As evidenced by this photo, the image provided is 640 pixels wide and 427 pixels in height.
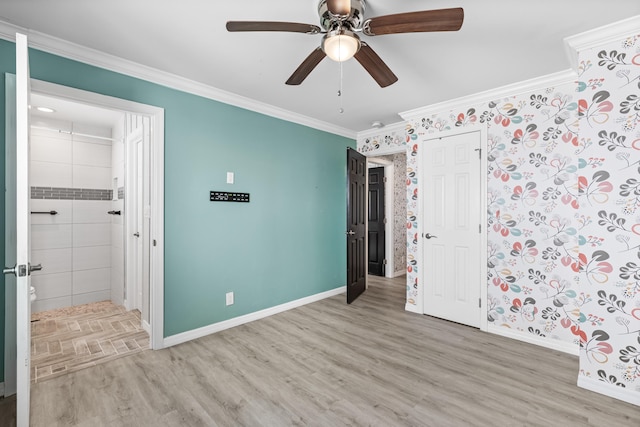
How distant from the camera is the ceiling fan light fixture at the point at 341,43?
1.59 meters

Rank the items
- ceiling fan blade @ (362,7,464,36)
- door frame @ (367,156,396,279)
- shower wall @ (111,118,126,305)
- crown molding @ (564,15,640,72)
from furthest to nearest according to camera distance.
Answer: door frame @ (367,156,396,279) < shower wall @ (111,118,126,305) < crown molding @ (564,15,640,72) < ceiling fan blade @ (362,7,464,36)

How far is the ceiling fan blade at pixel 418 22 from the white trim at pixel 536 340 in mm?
2858

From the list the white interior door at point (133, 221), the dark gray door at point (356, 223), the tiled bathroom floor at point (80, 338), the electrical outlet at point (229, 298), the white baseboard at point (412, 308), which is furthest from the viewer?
the dark gray door at point (356, 223)

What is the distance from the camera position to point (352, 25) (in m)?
1.70

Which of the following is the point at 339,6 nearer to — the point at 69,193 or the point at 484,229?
the point at 484,229

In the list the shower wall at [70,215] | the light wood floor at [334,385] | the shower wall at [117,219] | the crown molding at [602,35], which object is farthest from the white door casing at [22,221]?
the crown molding at [602,35]

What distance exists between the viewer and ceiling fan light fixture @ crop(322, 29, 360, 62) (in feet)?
5.23

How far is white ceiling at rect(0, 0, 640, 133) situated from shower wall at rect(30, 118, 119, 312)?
7.70 ft

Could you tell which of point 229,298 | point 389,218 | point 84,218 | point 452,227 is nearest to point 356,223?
point 452,227

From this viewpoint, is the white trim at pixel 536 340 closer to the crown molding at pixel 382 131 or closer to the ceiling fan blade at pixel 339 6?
the crown molding at pixel 382 131

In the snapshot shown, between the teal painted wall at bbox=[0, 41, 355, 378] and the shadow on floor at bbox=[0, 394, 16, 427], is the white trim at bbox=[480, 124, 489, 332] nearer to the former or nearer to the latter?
the teal painted wall at bbox=[0, 41, 355, 378]

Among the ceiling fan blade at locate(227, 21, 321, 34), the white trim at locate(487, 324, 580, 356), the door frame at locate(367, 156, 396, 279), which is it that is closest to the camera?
the ceiling fan blade at locate(227, 21, 321, 34)

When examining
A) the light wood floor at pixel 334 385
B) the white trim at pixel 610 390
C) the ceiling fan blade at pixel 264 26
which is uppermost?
the ceiling fan blade at pixel 264 26

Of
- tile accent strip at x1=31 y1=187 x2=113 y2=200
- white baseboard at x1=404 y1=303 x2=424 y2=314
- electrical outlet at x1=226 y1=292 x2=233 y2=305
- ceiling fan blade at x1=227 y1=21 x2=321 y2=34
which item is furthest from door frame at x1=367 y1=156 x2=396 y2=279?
tile accent strip at x1=31 y1=187 x2=113 y2=200
